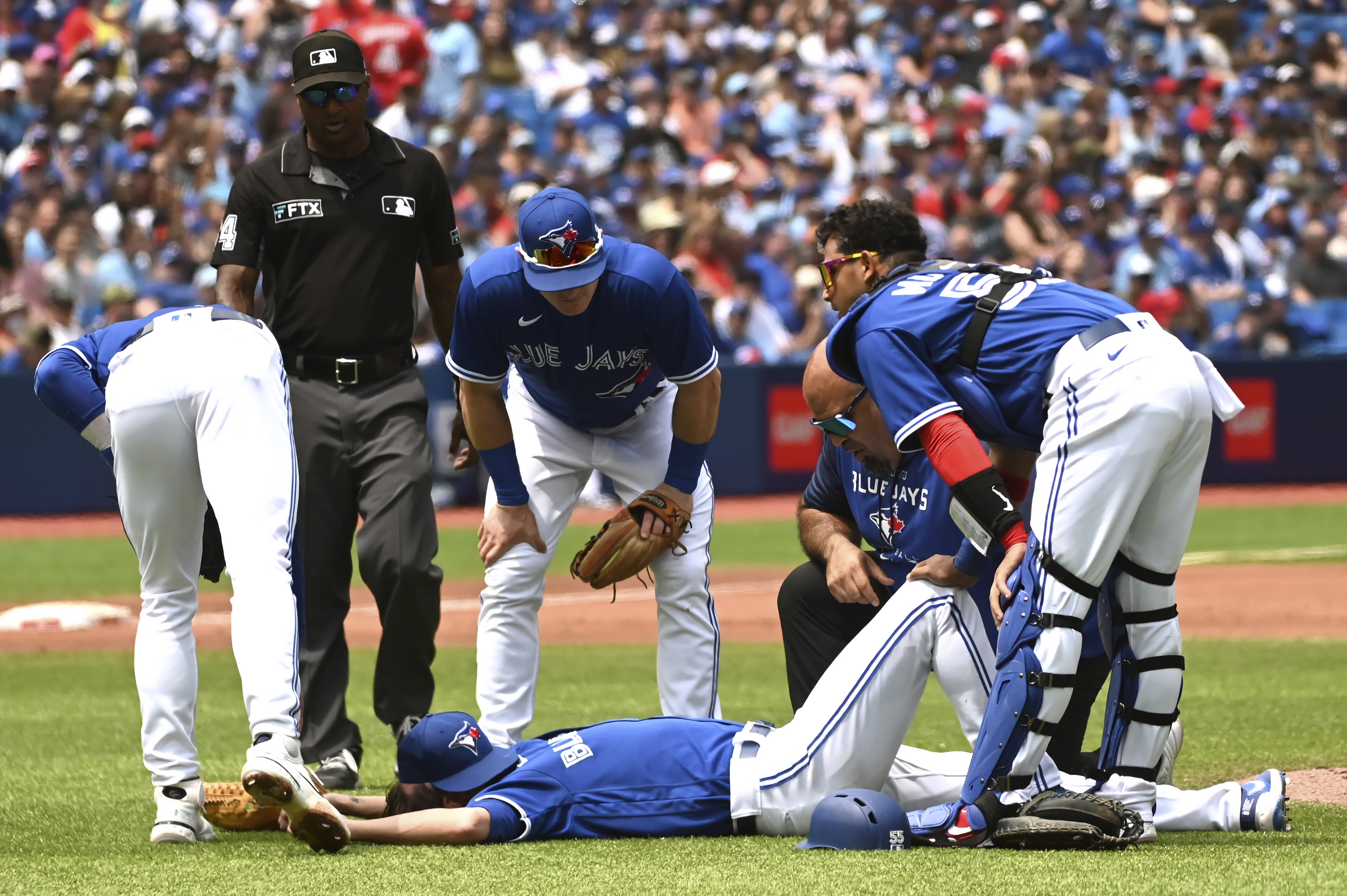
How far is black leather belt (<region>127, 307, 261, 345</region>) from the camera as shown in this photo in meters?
4.79

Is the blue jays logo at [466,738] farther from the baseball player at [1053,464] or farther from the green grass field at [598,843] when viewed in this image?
the baseball player at [1053,464]

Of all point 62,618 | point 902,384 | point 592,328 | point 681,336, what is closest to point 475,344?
point 592,328

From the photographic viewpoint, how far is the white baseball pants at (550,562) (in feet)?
19.0

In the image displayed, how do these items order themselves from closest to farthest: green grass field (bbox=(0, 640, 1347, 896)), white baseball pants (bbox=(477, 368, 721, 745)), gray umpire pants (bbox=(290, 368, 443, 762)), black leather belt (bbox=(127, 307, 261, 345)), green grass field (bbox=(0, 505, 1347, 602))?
green grass field (bbox=(0, 640, 1347, 896))
black leather belt (bbox=(127, 307, 261, 345))
white baseball pants (bbox=(477, 368, 721, 745))
gray umpire pants (bbox=(290, 368, 443, 762))
green grass field (bbox=(0, 505, 1347, 602))

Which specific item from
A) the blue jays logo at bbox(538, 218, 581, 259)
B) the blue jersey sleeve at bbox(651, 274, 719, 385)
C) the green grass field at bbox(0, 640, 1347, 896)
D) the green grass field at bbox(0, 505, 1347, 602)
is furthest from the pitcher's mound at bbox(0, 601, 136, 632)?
the blue jays logo at bbox(538, 218, 581, 259)

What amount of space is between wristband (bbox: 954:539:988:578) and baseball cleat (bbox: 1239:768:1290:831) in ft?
3.18

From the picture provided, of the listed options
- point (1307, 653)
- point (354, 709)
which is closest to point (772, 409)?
point (1307, 653)

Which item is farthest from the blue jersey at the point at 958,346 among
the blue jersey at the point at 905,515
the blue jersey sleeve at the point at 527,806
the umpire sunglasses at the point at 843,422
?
the blue jersey sleeve at the point at 527,806

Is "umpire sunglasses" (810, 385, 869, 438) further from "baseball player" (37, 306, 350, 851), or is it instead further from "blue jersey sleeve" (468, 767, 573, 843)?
"baseball player" (37, 306, 350, 851)

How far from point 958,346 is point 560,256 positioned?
140cm

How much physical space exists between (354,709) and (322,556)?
189cm

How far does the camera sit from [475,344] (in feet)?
18.6

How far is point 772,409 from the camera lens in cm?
1650

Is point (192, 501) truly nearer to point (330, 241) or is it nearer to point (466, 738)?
point (466, 738)
